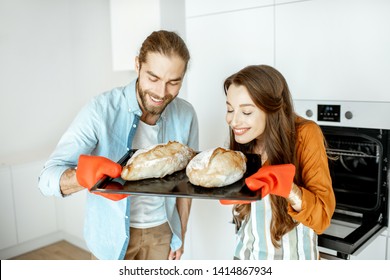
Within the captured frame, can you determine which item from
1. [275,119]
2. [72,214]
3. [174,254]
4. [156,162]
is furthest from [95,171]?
[72,214]

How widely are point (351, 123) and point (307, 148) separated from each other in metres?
0.45

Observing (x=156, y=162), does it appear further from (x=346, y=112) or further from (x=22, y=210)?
(x=22, y=210)

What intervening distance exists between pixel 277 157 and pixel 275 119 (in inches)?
Answer: 4.5

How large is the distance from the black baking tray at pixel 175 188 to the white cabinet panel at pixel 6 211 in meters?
1.93

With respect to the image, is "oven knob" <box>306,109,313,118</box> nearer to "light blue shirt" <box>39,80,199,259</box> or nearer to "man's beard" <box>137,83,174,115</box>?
"light blue shirt" <box>39,80,199,259</box>

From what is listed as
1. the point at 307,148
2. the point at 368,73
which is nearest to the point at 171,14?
the point at 368,73

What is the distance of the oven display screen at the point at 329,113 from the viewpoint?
1584 mm

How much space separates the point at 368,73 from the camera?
150cm

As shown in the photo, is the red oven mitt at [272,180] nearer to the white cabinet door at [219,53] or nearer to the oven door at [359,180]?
the oven door at [359,180]

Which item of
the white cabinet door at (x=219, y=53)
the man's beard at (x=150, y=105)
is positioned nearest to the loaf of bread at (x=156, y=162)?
the man's beard at (x=150, y=105)

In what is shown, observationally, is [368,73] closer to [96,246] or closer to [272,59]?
[272,59]

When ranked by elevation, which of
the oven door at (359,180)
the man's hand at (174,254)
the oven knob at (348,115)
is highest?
the oven knob at (348,115)

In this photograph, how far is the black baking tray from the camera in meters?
0.93

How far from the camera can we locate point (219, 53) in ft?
6.35
